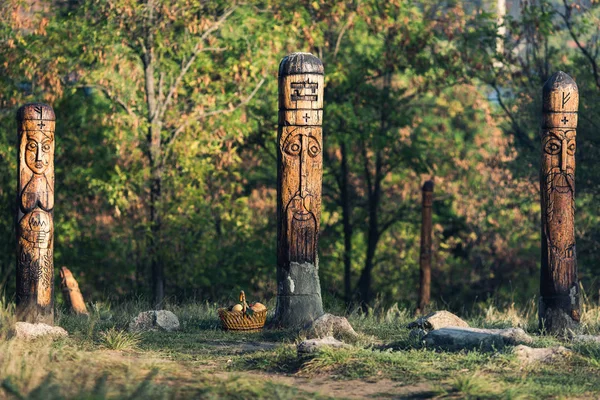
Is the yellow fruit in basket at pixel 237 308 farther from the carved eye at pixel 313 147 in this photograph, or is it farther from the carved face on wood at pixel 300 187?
the carved eye at pixel 313 147

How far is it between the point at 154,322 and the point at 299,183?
2.19 meters

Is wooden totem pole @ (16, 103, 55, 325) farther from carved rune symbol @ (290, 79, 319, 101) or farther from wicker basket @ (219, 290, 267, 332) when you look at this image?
carved rune symbol @ (290, 79, 319, 101)

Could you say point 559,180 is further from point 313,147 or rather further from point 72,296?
point 72,296

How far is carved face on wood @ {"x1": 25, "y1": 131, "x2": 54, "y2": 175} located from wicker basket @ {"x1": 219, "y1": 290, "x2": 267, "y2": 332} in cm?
253

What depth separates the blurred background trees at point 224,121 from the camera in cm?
1714

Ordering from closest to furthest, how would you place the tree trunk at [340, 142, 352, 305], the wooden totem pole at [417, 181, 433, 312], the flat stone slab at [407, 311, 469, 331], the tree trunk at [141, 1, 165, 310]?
the flat stone slab at [407, 311, 469, 331], the wooden totem pole at [417, 181, 433, 312], the tree trunk at [141, 1, 165, 310], the tree trunk at [340, 142, 352, 305]

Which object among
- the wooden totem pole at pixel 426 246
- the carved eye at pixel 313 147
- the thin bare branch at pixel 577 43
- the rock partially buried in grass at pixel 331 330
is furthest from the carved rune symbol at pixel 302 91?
the thin bare branch at pixel 577 43

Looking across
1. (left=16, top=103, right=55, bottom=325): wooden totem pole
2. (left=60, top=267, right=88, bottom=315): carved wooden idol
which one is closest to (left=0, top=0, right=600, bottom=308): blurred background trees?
(left=60, top=267, right=88, bottom=315): carved wooden idol

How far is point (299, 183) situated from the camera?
11.4 m

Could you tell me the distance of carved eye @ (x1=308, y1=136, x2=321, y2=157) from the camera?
11.4 m

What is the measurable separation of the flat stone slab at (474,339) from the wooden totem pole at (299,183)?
179cm

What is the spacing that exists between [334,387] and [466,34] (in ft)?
42.7

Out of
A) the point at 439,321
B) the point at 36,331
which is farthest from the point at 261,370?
the point at 439,321

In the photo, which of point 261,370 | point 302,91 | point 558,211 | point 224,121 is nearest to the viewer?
point 261,370
